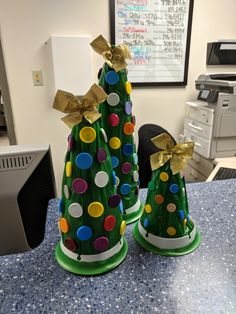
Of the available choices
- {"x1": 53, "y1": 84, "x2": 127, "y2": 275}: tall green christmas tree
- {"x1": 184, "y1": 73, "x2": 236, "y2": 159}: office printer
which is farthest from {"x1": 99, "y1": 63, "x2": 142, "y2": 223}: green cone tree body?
{"x1": 184, "y1": 73, "x2": 236, "y2": 159}: office printer

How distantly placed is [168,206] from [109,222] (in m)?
0.14

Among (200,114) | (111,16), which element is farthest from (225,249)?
(111,16)

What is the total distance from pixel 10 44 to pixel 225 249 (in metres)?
2.09

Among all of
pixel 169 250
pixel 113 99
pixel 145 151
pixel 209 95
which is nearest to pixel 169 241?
pixel 169 250

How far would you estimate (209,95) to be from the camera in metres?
1.97

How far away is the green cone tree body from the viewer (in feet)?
1.85

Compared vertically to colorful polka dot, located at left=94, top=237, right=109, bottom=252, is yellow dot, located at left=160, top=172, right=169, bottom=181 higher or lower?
higher

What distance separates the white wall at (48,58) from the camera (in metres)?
1.91

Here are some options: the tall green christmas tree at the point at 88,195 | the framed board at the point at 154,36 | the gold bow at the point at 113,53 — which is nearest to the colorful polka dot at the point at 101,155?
the tall green christmas tree at the point at 88,195

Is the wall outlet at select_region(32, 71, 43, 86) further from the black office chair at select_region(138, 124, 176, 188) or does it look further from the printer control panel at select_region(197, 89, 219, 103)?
the printer control panel at select_region(197, 89, 219, 103)

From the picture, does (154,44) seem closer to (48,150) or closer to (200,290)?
(48,150)

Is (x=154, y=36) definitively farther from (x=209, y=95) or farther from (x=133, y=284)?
(x=133, y=284)

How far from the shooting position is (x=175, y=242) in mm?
556

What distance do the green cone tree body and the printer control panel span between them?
4.99 feet
